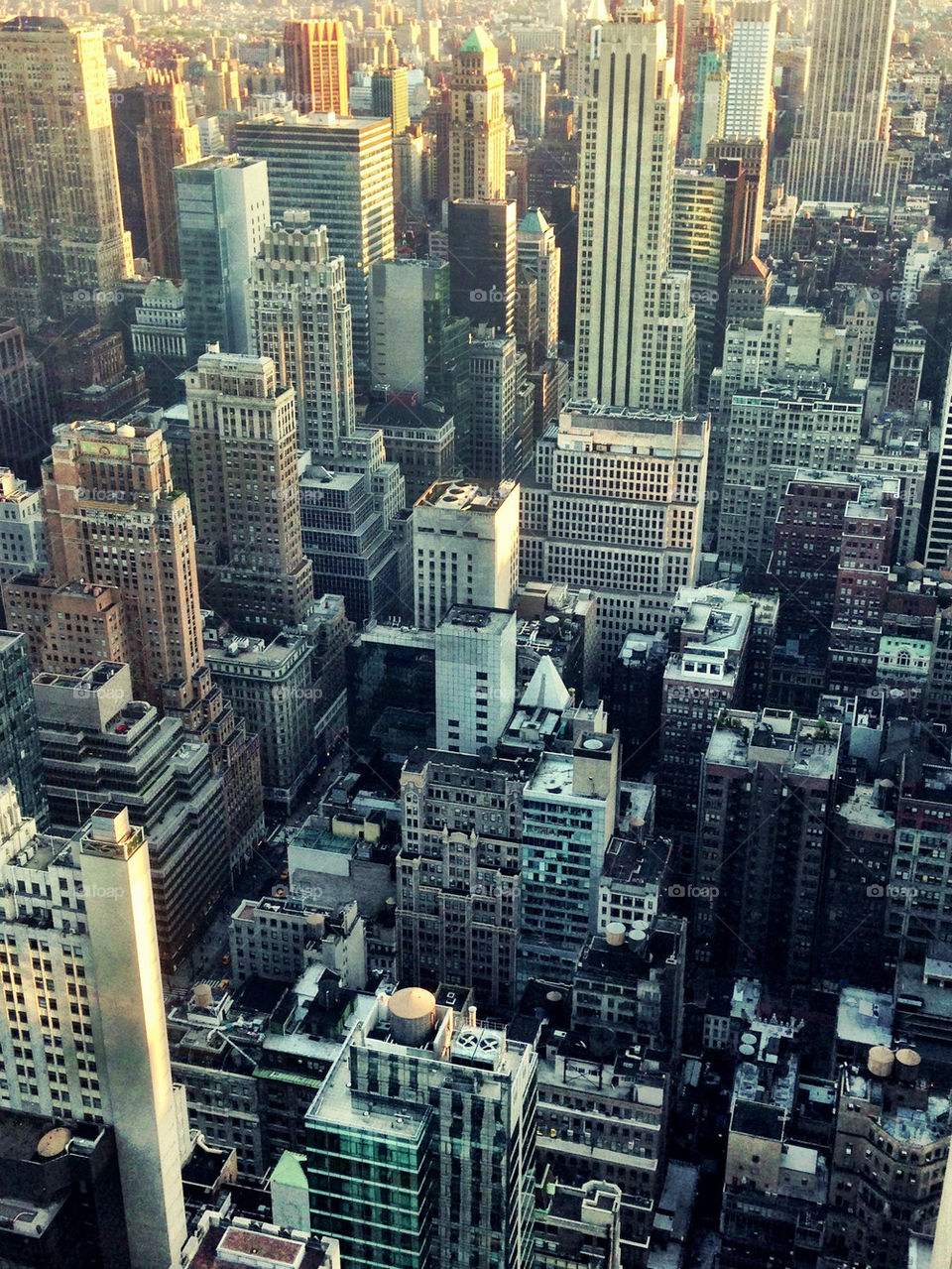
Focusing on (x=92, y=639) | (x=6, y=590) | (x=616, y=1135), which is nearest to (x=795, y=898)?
(x=616, y=1135)

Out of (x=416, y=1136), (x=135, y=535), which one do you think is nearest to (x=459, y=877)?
(x=135, y=535)

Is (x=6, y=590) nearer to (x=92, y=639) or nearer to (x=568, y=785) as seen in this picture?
(x=92, y=639)

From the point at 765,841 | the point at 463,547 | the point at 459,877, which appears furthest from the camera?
the point at 463,547

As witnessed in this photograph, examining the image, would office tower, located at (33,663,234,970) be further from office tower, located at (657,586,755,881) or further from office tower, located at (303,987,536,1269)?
→ office tower, located at (303,987,536,1269)

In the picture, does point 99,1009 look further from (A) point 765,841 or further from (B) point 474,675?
(A) point 765,841

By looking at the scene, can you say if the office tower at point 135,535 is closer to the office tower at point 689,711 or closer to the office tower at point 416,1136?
the office tower at point 689,711

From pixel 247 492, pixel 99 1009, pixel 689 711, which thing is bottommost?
pixel 689 711
